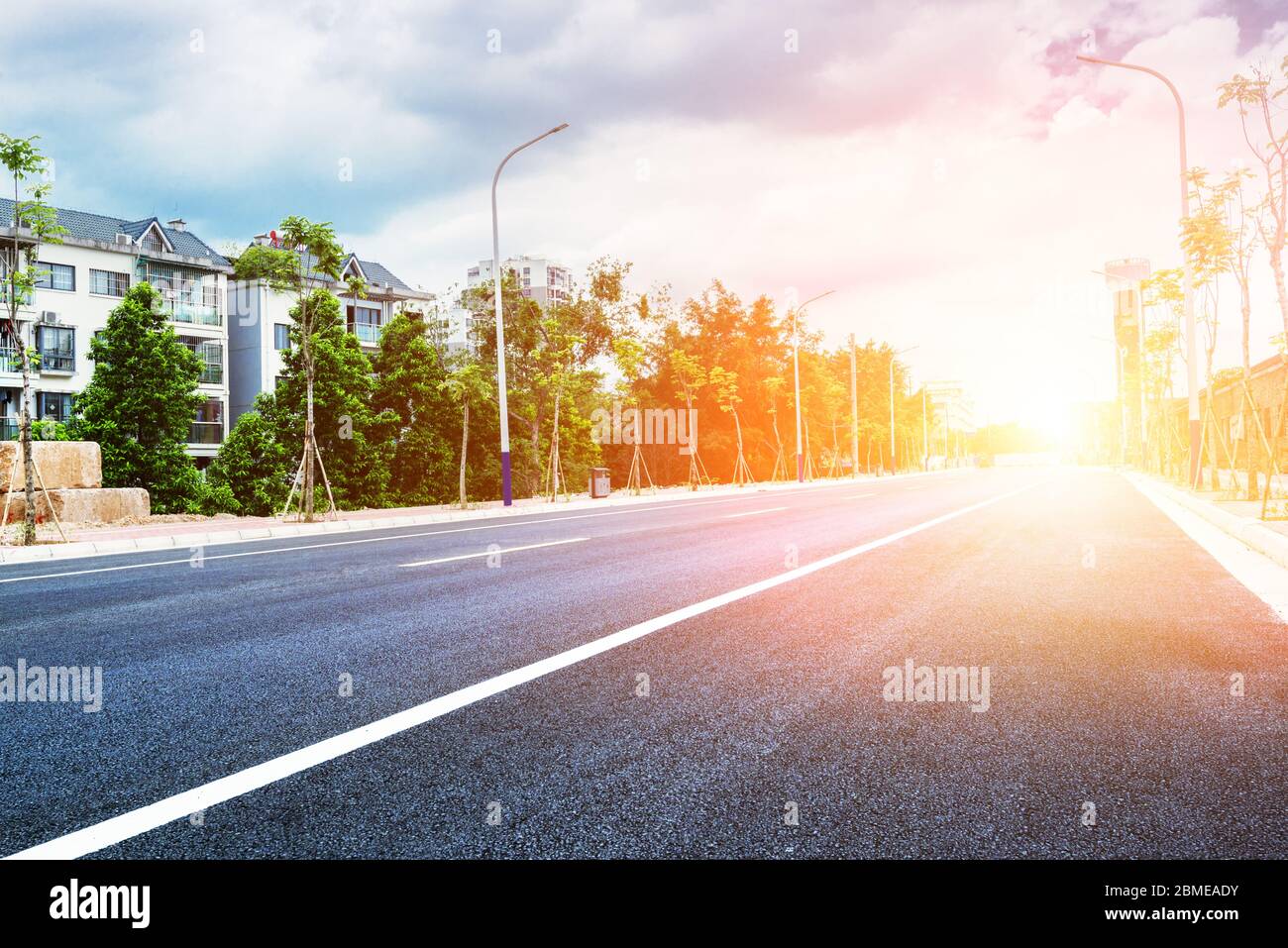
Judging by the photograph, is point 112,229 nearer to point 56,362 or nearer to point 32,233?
point 56,362

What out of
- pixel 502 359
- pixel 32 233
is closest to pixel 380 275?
pixel 502 359

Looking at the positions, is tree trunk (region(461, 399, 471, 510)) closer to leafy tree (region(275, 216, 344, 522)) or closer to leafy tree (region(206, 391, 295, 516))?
leafy tree (region(206, 391, 295, 516))

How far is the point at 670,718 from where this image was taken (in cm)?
372

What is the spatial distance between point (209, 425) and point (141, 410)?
13731mm

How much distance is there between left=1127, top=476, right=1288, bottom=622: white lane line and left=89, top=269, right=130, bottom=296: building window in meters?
41.6

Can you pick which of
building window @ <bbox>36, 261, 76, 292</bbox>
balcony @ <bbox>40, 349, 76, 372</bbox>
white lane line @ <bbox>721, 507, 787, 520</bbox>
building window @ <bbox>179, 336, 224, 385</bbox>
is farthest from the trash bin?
building window @ <bbox>36, 261, 76, 292</bbox>

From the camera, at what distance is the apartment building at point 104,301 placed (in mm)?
36625

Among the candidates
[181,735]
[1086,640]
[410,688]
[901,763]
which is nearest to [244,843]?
[181,735]

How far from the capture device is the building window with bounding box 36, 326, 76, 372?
121 feet

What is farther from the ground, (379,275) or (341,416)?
(379,275)

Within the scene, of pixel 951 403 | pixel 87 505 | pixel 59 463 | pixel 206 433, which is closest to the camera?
pixel 59 463

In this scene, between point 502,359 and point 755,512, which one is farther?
point 502,359
